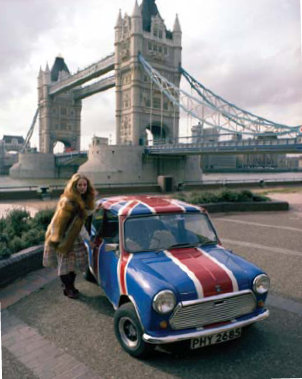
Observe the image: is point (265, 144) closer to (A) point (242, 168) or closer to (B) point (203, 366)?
(B) point (203, 366)

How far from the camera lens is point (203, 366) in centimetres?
320

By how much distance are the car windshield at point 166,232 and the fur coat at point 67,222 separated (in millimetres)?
808

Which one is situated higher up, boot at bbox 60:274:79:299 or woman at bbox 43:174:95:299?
woman at bbox 43:174:95:299

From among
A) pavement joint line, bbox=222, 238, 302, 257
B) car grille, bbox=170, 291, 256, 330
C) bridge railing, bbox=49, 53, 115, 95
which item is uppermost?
bridge railing, bbox=49, 53, 115, 95

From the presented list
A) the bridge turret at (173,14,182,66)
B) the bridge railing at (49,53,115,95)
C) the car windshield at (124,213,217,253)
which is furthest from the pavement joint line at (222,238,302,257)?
the bridge railing at (49,53,115,95)

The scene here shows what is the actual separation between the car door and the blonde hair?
0.28 metres

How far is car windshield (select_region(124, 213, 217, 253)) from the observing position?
4.00 meters

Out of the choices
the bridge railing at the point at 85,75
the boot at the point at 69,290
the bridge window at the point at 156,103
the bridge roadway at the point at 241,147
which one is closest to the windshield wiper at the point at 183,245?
the boot at the point at 69,290

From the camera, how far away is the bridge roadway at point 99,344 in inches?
124

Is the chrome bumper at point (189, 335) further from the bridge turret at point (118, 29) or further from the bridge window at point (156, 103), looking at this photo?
the bridge turret at point (118, 29)

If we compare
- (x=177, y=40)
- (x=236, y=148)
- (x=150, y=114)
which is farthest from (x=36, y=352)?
(x=177, y=40)

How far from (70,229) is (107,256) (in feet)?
2.23

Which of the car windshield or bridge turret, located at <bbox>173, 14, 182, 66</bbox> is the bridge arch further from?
the car windshield

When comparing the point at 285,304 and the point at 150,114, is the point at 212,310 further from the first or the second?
the point at 150,114
